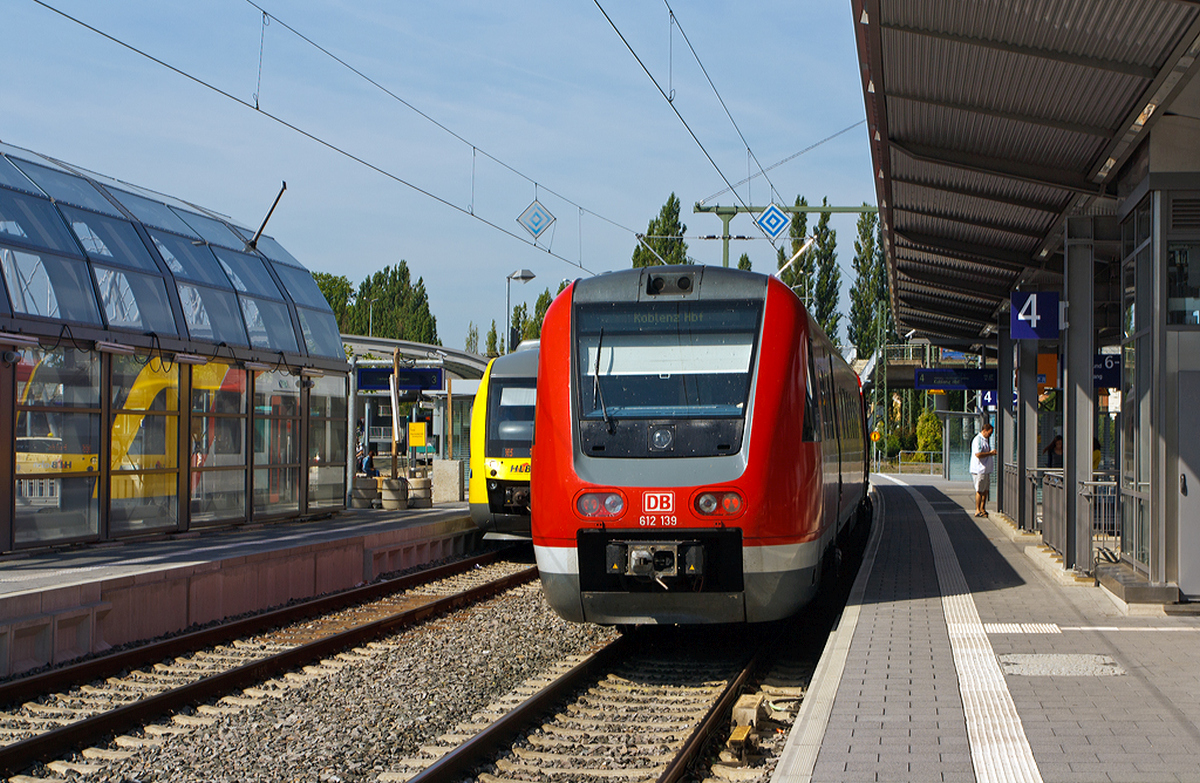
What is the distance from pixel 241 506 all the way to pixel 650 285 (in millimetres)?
10613

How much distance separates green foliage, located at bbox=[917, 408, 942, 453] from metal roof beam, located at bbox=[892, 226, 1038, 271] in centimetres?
3891

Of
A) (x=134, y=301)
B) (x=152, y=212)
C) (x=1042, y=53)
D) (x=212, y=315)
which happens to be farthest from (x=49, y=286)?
(x=1042, y=53)

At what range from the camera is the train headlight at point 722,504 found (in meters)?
8.44

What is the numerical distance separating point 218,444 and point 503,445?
13.7 feet

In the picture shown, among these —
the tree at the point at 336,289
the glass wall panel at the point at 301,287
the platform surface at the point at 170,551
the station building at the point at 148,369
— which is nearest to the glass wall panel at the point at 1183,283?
the platform surface at the point at 170,551

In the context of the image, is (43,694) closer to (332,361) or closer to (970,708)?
(970,708)

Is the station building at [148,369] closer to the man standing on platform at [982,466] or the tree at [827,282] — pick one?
the man standing on platform at [982,466]

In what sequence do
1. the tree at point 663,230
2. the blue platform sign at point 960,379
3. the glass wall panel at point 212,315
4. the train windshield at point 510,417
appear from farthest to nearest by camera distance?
the tree at point 663,230
the blue platform sign at point 960,379
the train windshield at point 510,417
the glass wall panel at point 212,315

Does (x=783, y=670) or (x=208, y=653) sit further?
(x=208, y=653)

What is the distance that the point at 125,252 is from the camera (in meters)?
16.0

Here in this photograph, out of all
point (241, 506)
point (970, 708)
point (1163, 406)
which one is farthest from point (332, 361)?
point (970, 708)

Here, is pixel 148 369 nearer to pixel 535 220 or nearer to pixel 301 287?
pixel 301 287

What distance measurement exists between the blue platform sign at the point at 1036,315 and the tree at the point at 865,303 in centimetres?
5727

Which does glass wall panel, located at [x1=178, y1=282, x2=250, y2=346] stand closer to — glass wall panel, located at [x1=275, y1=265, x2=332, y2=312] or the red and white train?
glass wall panel, located at [x1=275, y1=265, x2=332, y2=312]
